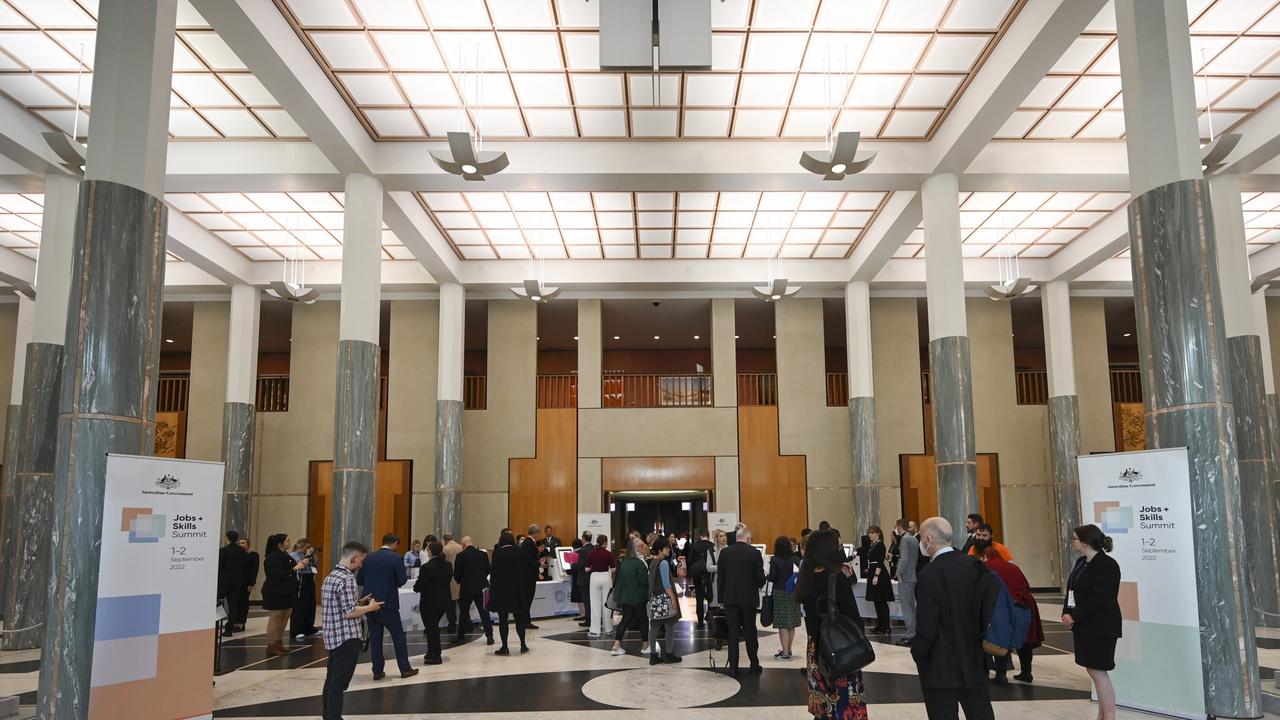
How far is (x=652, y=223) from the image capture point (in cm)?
1620

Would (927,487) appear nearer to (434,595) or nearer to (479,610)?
(479,610)

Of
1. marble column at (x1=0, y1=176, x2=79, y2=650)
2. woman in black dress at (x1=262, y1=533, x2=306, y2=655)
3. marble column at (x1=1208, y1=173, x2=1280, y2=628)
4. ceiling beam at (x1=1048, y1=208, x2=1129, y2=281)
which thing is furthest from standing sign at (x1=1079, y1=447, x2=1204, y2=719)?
marble column at (x1=0, y1=176, x2=79, y2=650)

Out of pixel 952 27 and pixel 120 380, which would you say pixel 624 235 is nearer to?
pixel 952 27

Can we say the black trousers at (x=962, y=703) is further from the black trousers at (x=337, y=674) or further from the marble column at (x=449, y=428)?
the marble column at (x=449, y=428)

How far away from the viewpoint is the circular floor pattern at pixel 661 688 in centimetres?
775

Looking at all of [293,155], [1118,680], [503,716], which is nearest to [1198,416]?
[1118,680]

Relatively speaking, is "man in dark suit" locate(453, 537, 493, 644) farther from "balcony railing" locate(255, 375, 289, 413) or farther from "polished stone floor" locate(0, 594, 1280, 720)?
"balcony railing" locate(255, 375, 289, 413)

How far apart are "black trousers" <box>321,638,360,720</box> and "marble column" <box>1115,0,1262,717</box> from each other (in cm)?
632

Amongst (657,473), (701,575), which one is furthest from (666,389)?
(701,575)

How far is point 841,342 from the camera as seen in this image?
2506 centimetres

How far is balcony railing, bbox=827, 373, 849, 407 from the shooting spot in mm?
21750

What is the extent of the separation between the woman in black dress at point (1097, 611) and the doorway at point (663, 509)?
1358 centimetres

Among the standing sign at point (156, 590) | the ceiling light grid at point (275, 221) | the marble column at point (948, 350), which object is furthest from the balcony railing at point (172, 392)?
the marble column at point (948, 350)

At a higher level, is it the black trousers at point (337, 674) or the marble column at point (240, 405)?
the marble column at point (240, 405)
